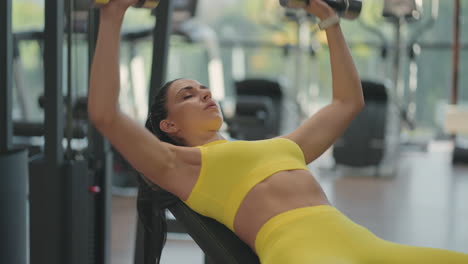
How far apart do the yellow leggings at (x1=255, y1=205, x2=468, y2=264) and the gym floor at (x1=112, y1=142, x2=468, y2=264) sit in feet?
4.20

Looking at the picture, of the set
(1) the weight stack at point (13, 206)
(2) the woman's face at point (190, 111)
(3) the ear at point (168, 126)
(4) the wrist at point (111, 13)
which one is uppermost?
(4) the wrist at point (111, 13)

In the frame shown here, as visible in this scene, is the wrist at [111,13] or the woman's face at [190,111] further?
the woman's face at [190,111]

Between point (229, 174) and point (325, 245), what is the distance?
11.6 inches

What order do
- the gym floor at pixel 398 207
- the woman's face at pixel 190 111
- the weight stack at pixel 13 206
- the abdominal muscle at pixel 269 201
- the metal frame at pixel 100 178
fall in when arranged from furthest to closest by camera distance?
the gym floor at pixel 398 207
the metal frame at pixel 100 178
the weight stack at pixel 13 206
the woman's face at pixel 190 111
the abdominal muscle at pixel 269 201

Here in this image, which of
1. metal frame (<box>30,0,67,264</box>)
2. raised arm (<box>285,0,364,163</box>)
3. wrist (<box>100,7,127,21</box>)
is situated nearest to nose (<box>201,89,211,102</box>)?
raised arm (<box>285,0,364,163</box>)

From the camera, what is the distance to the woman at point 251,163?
4.97ft

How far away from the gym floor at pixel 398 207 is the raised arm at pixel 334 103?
3.80 feet

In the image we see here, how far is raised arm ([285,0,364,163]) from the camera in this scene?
185cm

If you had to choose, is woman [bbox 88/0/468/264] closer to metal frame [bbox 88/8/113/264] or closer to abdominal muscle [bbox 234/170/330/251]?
abdominal muscle [bbox 234/170/330/251]

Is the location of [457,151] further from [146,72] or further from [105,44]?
[105,44]

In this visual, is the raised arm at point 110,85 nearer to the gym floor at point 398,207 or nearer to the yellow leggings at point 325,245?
the yellow leggings at point 325,245

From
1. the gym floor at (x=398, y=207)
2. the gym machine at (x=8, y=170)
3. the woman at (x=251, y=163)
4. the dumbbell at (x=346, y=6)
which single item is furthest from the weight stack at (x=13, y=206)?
the dumbbell at (x=346, y=6)

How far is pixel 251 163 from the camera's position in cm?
170

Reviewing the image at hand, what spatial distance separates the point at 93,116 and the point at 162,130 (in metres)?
0.33
